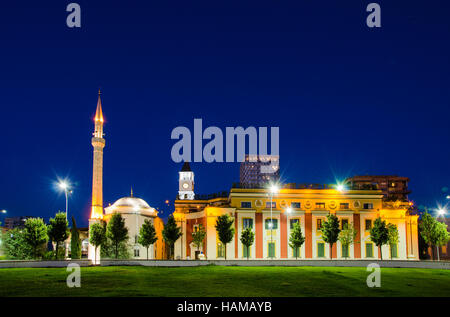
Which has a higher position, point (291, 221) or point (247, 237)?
point (291, 221)

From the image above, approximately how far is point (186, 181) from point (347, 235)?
67.8 meters

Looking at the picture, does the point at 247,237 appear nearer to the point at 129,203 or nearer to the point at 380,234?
the point at 380,234

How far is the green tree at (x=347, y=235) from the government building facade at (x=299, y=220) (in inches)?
30.7

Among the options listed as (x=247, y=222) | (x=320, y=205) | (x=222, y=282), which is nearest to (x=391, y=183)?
(x=320, y=205)

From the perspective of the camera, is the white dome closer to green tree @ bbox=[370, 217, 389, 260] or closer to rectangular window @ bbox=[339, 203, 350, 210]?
rectangular window @ bbox=[339, 203, 350, 210]

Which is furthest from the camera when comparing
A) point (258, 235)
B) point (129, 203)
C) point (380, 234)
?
point (129, 203)

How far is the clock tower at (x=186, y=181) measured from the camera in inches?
4865

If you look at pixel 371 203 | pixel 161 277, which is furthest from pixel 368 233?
pixel 161 277

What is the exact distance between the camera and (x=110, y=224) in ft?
194

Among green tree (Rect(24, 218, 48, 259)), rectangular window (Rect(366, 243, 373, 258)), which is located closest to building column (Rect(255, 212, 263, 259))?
rectangular window (Rect(366, 243, 373, 258))

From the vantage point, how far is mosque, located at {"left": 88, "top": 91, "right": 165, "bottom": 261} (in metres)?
69.3

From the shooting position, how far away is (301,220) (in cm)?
6581
